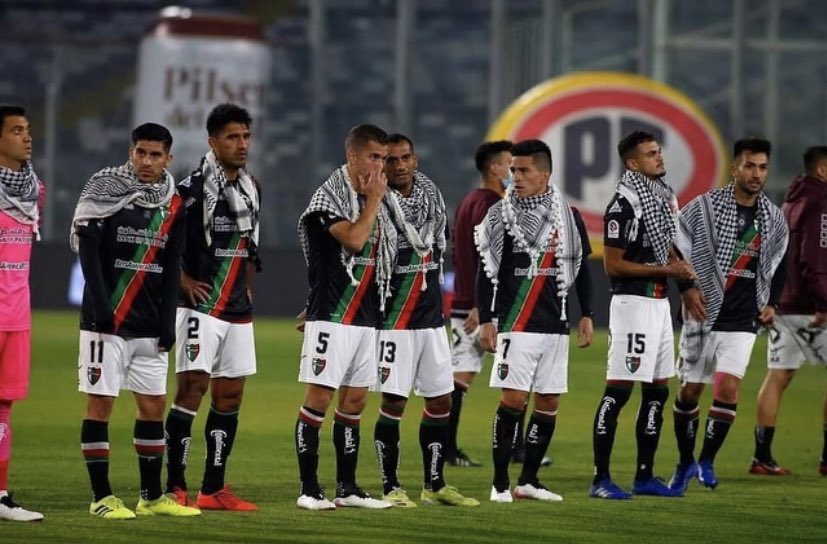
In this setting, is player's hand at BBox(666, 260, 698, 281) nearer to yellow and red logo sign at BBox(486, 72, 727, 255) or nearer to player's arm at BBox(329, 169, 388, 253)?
player's arm at BBox(329, 169, 388, 253)

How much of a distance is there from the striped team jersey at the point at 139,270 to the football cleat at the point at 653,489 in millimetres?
3423

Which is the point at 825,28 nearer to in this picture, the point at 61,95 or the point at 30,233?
the point at 61,95

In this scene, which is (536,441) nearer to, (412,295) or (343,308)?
(412,295)

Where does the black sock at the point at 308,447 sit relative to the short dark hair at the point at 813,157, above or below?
below

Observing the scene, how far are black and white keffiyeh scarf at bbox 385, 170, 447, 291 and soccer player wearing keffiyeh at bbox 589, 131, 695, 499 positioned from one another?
1129 millimetres

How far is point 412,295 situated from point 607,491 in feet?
5.86

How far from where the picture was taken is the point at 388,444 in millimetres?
10633

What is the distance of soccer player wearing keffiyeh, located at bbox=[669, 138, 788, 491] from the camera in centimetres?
1179

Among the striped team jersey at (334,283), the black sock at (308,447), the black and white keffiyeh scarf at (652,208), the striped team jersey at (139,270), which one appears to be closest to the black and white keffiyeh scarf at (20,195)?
the striped team jersey at (139,270)

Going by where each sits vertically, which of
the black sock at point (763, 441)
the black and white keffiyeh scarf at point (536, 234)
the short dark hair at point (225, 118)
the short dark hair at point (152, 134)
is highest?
the short dark hair at point (225, 118)

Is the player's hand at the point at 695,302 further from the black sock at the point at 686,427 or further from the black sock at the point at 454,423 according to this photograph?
the black sock at the point at 454,423

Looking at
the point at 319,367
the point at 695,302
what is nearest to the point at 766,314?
the point at 695,302

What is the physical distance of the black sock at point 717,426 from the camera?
11.9 metres

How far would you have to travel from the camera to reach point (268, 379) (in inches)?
792
